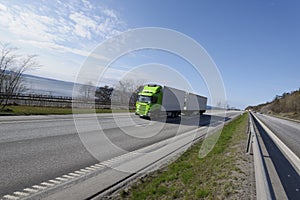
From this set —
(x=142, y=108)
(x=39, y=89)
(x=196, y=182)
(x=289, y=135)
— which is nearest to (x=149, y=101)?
(x=142, y=108)

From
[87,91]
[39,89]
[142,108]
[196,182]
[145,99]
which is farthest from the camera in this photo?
[39,89]

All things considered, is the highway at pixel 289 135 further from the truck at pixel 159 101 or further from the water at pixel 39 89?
the water at pixel 39 89

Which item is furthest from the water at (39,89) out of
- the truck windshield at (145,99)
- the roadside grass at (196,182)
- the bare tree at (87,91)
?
the roadside grass at (196,182)

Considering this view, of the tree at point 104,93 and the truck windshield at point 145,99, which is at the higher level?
the tree at point 104,93

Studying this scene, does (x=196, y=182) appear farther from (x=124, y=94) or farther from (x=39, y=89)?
(x=39, y=89)

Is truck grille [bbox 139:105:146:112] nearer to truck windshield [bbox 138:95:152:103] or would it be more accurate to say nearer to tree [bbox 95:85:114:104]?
truck windshield [bbox 138:95:152:103]

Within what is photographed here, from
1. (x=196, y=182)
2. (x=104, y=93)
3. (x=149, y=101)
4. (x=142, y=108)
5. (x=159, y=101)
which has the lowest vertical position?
(x=196, y=182)

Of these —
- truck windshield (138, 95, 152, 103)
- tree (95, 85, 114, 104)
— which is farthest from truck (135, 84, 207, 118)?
tree (95, 85, 114, 104)

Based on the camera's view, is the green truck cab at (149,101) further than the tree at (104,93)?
No

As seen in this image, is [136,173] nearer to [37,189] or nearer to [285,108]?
[37,189]

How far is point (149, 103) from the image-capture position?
2392 centimetres

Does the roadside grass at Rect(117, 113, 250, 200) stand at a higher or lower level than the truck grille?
lower

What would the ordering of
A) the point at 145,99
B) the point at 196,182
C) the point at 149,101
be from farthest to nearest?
the point at 145,99, the point at 149,101, the point at 196,182

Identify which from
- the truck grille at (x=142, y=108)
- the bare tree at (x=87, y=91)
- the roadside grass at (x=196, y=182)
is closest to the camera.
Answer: the roadside grass at (x=196, y=182)
